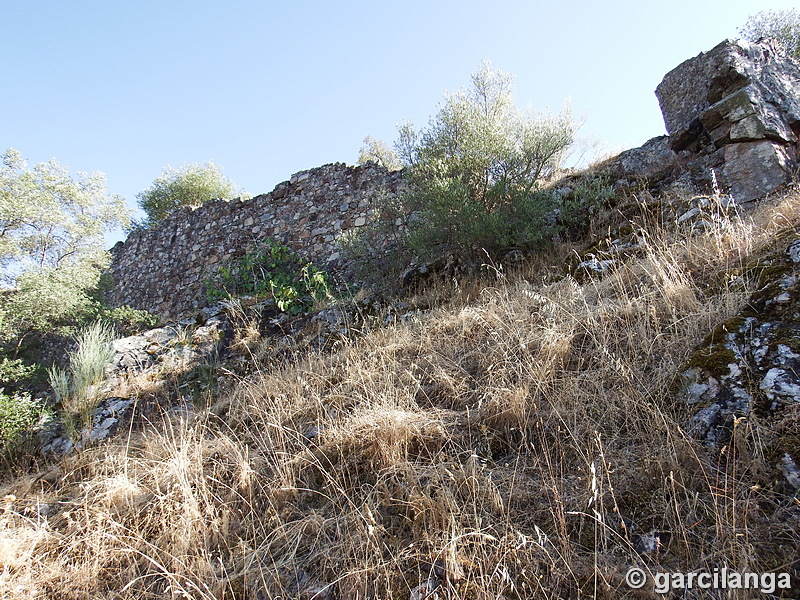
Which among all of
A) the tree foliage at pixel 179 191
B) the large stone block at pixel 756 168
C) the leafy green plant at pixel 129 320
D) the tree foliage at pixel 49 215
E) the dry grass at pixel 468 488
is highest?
the tree foliage at pixel 179 191

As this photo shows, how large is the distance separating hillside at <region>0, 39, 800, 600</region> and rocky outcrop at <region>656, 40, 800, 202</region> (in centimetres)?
204

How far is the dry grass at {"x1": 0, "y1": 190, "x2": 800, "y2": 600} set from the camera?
140 centimetres

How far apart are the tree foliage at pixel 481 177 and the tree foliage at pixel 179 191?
10.8 metres

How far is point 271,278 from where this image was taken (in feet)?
26.7

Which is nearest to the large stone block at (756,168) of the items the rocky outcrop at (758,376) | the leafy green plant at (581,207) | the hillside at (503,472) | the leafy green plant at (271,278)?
the leafy green plant at (581,207)

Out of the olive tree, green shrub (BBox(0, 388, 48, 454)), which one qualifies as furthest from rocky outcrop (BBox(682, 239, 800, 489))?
the olive tree

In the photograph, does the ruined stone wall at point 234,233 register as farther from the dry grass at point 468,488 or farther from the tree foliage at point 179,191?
the dry grass at point 468,488

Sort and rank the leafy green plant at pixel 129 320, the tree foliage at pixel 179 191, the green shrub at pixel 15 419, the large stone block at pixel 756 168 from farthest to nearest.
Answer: the tree foliage at pixel 179 191 < the leafy green plant at pixel 129 320 < the large stone block at pixel 756 168 < the green shrub at pixel 15 419

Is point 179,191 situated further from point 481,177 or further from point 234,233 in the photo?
point 481,177

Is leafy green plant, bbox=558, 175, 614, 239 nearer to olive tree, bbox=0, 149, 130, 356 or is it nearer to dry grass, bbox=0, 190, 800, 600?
dry grass, bbox=0, 190, 800, 600

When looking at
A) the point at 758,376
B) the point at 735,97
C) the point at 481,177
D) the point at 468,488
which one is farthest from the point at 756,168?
the point at 468,488

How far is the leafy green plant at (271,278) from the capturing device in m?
7.21

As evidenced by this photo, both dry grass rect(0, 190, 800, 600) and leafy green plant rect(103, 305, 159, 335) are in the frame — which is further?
leafy green plant rect(103, 305, 159, 335)

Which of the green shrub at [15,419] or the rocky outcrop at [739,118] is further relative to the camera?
the rocky outcrop at [739,118]
